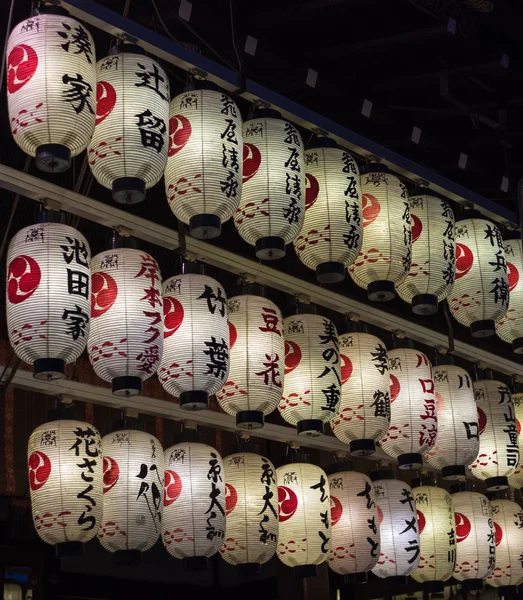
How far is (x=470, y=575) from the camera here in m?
7.46

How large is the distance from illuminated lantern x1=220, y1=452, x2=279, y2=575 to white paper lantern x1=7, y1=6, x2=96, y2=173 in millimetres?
2117

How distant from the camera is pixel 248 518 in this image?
20.3 ft

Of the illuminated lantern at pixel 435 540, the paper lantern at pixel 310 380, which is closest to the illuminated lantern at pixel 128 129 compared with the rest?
the paper lantern at pixel 310 380

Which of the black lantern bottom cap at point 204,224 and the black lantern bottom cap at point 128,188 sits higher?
the black lantern bottom cap at point 128,188

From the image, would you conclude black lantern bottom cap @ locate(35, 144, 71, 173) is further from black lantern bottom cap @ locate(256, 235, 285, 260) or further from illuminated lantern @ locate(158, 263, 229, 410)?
black lantern bottom cap @ locate(256, 235, 285, 260)

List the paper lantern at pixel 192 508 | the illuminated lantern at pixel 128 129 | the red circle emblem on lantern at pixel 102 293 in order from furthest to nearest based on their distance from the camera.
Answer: the paper lantern at pixel 192 508
the red circle emblem on lantern at pixel 102 293
the illuminated lantern at pixel 128 129

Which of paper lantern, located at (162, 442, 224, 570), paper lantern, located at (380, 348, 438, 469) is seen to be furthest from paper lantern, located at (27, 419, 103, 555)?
paper lantern, located at (380, 348, 438, 469)

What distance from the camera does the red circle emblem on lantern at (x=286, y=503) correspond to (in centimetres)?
647

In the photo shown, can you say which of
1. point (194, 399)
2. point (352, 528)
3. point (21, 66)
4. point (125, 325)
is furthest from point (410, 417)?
point (21, 66)

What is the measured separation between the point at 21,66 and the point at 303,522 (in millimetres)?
3010

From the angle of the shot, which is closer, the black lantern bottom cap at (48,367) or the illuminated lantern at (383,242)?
the black lantern bottom cap at (48,367)

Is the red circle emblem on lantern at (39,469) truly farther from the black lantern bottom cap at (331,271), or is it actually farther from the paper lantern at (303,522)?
the black lantern bottom cap at (331,271)

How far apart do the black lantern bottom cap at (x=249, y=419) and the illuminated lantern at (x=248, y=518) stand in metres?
0.40

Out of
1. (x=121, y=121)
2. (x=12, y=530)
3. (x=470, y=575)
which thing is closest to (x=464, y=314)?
(x=470, y=575)
